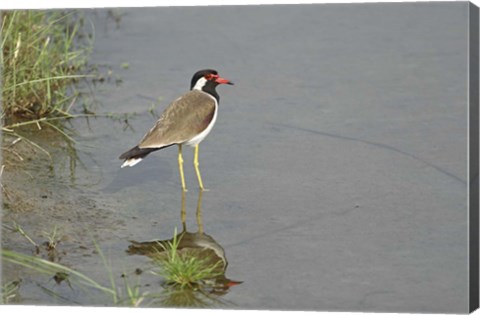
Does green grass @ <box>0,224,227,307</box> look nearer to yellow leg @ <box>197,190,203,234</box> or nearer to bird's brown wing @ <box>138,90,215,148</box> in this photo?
yellow leg @ <box>197,190,203,234</box>

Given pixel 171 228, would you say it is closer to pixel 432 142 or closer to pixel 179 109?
pixel 179 109

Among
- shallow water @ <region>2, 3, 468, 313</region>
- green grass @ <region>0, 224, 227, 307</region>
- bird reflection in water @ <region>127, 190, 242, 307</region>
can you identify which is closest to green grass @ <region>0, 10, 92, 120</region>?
shallow water @ <region>2, 3, 468, 313</region>

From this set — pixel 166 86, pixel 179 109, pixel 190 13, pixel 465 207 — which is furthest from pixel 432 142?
pixel 190 13

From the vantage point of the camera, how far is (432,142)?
7.50 m

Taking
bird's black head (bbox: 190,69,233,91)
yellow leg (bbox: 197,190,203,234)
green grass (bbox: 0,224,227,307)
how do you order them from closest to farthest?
green grass (bbox: 0,224,227,307)
yellow leg (bbox: 197,190,203,234)
bird's black head (bbox: 190,69,233,91)

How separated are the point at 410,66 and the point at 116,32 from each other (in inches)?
112

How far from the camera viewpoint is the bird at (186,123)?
703 centimetres

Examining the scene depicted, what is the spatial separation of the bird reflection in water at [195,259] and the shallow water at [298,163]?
5cm

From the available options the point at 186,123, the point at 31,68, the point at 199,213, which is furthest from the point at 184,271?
the point at 31,68

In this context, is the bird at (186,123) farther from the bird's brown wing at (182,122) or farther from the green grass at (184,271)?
the green grass at (184,271)

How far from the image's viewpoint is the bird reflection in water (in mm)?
5809

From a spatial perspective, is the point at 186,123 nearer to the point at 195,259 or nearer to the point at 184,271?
the point at 195,259

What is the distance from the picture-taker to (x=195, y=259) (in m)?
6.18

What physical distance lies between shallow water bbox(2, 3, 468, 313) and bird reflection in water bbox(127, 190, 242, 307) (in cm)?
5
